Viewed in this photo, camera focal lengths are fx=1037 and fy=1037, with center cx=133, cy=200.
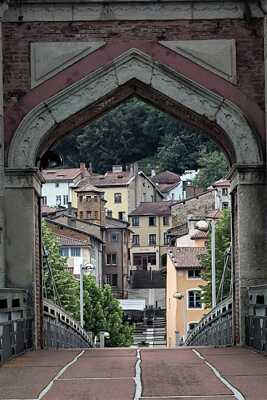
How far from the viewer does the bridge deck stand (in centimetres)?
916

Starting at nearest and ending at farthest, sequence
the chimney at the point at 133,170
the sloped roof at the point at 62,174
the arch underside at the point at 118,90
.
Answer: the arch underside at the point at 118,90 < the sloped roof at the point at 62,174 < the chimney at the point at 133,170

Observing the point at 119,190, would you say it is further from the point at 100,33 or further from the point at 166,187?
the point at 100,33

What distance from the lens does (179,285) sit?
222ft

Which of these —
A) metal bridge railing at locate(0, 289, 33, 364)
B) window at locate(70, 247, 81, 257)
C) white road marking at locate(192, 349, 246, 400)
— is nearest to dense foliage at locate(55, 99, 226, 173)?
window at locate(70, 247, 81, 257)

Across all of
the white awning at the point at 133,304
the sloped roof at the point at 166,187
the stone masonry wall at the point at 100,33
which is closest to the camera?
the stone masonry wall at the point at 100,33

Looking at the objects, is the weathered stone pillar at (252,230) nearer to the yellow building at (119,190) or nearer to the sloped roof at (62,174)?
the yellow building at (119,190)

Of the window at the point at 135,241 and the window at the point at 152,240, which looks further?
the window at the point at 152,240


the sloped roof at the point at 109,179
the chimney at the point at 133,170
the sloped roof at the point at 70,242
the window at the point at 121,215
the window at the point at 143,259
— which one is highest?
the chimney at the point at 133,170

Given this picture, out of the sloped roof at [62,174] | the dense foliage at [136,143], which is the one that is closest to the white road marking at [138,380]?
the sloped roof at [62,174]

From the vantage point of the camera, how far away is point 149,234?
5148 inches

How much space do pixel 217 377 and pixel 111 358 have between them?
359cm

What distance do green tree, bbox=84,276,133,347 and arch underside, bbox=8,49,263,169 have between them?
154 ft

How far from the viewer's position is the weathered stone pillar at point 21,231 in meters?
16.7

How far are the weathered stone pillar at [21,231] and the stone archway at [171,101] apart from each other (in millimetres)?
16
